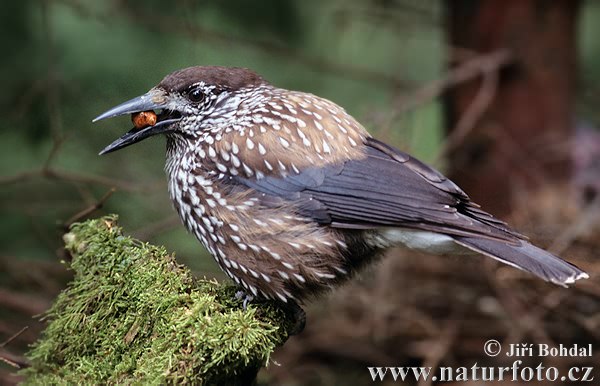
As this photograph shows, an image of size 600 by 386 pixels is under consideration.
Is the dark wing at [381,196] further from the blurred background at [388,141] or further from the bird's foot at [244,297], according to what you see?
the blurred background at [388,141]

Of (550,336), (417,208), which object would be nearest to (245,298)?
(417,208)

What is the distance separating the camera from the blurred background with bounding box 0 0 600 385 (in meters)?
4.85

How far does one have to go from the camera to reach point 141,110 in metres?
3.34

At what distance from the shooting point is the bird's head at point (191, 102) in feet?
11.1

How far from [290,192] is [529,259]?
88 cm

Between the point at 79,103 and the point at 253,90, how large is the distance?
220 cm

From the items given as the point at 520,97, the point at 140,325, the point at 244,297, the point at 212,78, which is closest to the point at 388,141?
the point at 520,97

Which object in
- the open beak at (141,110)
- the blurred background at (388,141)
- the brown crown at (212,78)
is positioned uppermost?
the brown crown at (212,78)

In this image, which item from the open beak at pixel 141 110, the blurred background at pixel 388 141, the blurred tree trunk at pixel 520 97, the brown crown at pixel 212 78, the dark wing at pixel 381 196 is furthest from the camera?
the blurred tree trunk at pixel 520 97

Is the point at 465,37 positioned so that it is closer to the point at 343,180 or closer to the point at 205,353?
the point at 343,180

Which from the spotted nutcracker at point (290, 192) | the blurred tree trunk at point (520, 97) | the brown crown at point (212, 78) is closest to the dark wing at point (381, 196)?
the spotted nutcracker at point (290, 192)

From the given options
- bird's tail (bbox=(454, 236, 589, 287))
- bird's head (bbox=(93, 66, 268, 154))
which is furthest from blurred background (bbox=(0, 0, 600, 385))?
bird's tail (bbox=(454, 236, 589, 287))

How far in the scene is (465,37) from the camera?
5910mm

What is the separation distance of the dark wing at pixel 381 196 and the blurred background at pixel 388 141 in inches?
50.3
